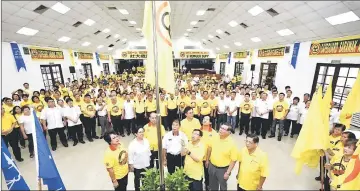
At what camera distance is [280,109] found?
17.2 ft

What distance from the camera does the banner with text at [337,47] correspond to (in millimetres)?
5832

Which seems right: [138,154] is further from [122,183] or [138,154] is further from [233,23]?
[233,23]

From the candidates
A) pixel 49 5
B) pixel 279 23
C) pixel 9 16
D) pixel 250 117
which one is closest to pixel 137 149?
pixel 250 117

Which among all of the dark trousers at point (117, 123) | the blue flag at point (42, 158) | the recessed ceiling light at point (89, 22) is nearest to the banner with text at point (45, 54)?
the recessed ceiling light at point (89, 22)

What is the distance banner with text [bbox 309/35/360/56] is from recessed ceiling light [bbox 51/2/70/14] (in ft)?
31.6

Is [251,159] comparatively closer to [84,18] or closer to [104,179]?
[104,179]

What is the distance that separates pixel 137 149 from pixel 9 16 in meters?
6.95

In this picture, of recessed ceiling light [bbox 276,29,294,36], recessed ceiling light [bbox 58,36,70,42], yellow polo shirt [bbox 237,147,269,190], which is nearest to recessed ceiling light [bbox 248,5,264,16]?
recessed ceiling light [bbox 276,29,294,36]

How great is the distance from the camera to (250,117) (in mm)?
5828

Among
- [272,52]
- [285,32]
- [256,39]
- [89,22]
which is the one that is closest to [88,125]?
[89,22]

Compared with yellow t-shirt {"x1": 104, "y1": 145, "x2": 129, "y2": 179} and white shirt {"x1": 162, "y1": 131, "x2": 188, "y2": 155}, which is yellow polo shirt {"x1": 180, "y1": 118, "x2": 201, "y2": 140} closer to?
white shirt {"x1": 162, "y1": 131, "x2": 188, "y2": 155}

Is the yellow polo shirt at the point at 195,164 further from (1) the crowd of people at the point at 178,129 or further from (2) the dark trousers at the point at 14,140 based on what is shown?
(2) the dark trousers at the point at 14,140

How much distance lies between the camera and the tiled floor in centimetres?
361

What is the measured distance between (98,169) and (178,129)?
232cm
